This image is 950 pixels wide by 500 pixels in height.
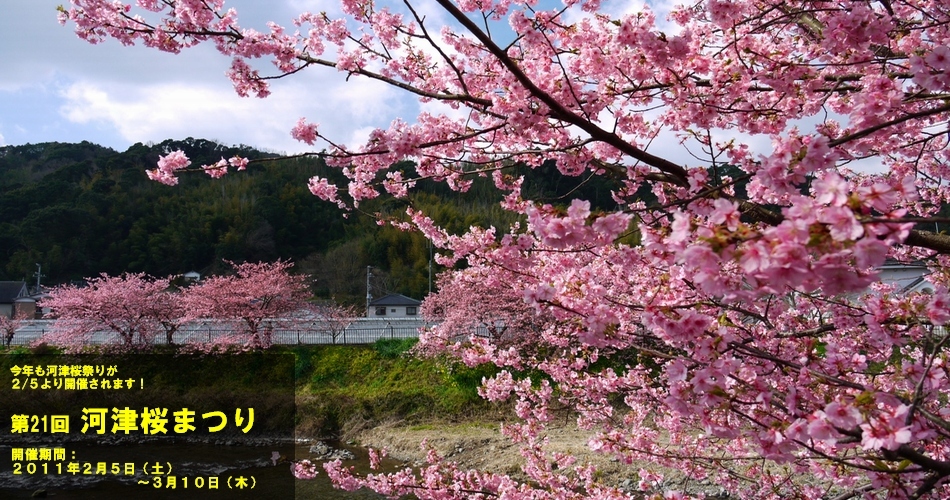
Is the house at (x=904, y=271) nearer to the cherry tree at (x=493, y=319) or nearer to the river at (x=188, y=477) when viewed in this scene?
the river at (x=188, y=477)

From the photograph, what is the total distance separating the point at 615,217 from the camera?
1.89 m

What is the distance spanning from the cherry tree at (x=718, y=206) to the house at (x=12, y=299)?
3592 centimetres

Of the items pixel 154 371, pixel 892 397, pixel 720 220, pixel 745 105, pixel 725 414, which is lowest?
pixel 154 371

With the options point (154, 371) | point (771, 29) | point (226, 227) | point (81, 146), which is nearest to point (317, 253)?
point (226, 227)

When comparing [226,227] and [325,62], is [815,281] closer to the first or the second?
[325,62]

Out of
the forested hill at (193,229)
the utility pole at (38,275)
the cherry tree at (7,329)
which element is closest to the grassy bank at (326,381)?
the cherry tree at (7,329)

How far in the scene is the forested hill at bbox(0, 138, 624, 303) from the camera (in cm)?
3834

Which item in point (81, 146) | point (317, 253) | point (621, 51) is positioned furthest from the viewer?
point (81, 146)

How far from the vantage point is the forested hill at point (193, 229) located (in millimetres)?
38344

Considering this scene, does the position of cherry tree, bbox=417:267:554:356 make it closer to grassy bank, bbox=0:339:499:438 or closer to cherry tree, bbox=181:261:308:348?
grassy bank, bbox=0:339:499:438

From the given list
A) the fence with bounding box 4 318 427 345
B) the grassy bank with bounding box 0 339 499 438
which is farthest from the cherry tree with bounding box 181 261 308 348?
the grassy bank with bounding box 0 339 499 438

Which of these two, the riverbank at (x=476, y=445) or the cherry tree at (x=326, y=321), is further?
the cherry tree at (x=326, y=321)

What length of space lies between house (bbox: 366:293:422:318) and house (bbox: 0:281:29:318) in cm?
1831

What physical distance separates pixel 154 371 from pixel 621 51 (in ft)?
62.9
